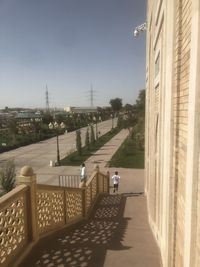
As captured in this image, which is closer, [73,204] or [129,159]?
[73,204]

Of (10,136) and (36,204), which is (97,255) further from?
(10,136)

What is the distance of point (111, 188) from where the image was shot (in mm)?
15406

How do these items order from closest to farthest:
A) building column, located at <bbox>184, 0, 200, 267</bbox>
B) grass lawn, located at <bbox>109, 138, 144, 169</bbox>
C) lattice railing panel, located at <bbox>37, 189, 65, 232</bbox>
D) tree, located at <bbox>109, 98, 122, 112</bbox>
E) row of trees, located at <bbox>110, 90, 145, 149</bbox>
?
building column, located at <bbox>184, 0, 200, 267</bbox> → lattice railing panel, located at <bbox>37, 189, 65, 232</bbox> → grass lawn, located at <bbox>109, 138, 144, 169</bbox> → row of trees, located at <bbox>110, 90, 145, 149</bbox> → tree, located at <bbox>109, 98, 122, 112</bbox>

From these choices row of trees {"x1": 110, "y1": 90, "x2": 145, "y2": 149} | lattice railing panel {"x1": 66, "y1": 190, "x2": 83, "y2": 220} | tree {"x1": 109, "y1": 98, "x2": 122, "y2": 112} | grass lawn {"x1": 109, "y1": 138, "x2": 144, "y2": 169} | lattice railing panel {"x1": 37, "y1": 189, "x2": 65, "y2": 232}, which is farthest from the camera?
tree {"x1": 109, "y1": 98, "x2": 122, "y2": 112}

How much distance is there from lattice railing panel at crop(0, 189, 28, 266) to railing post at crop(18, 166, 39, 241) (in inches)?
5.1

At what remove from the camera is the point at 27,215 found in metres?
4.65

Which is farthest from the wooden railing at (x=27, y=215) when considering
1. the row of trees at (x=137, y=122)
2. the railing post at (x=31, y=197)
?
the row of trees at (x=137, y=122)

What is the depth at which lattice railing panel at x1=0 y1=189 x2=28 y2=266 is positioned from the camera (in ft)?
12.7

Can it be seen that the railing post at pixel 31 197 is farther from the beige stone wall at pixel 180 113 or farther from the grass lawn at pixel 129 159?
the grass lawn at pixel 129 159

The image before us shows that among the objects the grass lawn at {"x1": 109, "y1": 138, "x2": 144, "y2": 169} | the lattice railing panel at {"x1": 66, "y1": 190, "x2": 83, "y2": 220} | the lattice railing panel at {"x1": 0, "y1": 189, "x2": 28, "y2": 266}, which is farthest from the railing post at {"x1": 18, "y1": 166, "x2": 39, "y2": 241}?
the grass lawn at {"x1": 109, "y1": 138, "x2": 144, "y2": 169}

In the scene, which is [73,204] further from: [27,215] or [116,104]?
[116,104]

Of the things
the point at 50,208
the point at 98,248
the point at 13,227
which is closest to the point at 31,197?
the point at 13,227

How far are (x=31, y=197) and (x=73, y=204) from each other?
2657 millimetres

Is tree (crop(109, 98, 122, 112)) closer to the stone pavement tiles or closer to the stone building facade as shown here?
the stone pavement tiles
